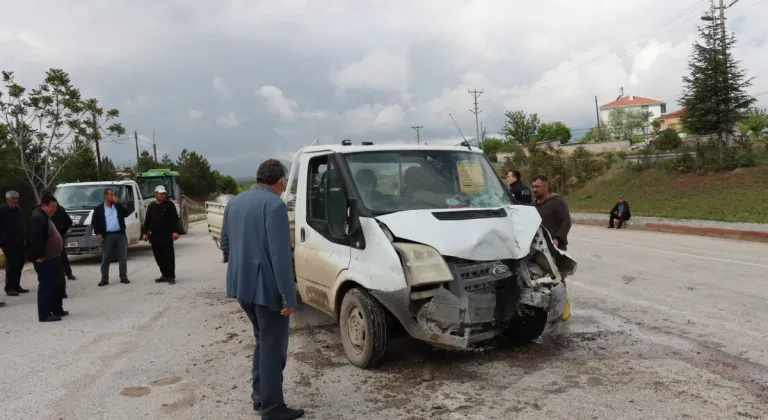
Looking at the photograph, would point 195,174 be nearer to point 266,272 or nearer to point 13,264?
point 13,264

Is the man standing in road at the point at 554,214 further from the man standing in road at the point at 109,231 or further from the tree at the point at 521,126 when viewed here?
the tree at the point at 521,126

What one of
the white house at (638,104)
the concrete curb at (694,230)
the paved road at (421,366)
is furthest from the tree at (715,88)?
the white house at (638,104)

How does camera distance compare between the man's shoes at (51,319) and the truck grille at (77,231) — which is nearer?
the man's shoes at (51,319)

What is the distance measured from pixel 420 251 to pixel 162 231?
7.11 meters

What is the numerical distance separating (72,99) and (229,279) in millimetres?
21952

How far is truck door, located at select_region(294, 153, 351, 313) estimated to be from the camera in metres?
5.45

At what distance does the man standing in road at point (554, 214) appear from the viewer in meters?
6.89

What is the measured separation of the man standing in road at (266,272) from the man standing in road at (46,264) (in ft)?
15.9

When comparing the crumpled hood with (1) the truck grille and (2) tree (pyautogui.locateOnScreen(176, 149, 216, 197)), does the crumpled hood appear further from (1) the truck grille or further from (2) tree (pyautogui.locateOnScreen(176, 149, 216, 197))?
(2) tree (pyautogui.locateOnScreen(176, 149, 216, 197))

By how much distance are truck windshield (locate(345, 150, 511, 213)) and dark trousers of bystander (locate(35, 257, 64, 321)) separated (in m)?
4.71

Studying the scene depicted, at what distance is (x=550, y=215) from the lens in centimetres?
701

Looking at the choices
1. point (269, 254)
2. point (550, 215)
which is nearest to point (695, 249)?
point (550, 215)

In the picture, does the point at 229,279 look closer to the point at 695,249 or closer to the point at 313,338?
the point at 313,338

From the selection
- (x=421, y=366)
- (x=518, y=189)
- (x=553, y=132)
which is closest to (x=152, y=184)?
(x=518, y=189)
